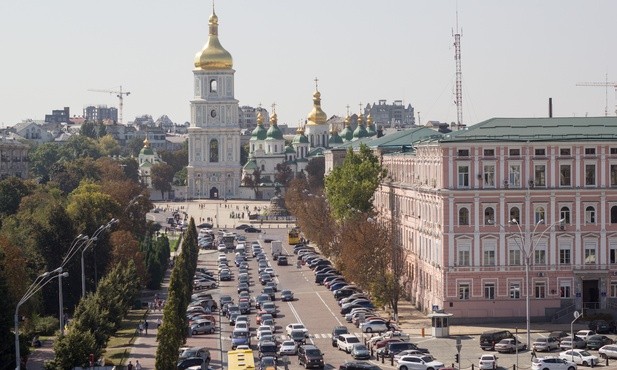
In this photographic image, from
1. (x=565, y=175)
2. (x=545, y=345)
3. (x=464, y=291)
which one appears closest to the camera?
(x=545, y=345)

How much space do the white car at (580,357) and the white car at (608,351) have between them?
125 cm

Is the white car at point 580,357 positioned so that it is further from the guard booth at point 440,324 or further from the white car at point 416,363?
the guard booth at point 440,324

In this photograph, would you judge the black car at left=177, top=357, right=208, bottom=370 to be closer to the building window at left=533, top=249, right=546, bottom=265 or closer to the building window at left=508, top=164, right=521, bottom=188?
the building window at left=508, top=164, right=521, bottom=188

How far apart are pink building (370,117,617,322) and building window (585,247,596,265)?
0.16 feet

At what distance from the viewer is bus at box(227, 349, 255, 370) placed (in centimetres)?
5734

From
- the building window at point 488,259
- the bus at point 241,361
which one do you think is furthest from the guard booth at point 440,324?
the bus at point 241,361

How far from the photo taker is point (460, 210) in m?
79.8

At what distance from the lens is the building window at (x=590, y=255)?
8031cm

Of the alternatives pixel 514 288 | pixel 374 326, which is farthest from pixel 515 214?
pixel 374 326

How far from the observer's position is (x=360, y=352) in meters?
68.0

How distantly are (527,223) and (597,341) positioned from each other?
1203 cm

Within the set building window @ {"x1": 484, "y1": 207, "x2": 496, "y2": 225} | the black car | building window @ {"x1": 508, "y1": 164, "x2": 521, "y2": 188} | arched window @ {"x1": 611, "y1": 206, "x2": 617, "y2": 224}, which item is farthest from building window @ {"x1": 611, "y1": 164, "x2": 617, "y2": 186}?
the black car

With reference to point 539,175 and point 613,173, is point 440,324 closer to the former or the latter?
point 539,175

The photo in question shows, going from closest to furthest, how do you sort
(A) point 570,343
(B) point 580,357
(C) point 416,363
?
1. (C) point 416,363
2. (B) point 580,357
3. (A) point 570,343
